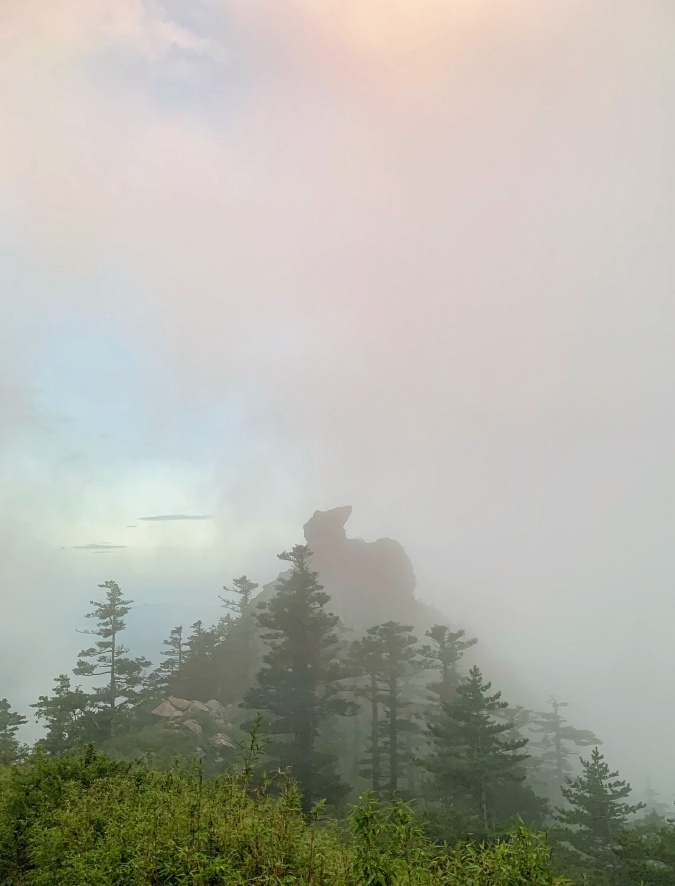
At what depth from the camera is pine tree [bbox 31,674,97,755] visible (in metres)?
35.1

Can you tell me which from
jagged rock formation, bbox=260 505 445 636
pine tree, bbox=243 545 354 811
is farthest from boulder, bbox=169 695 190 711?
jagged rock formation, bbox=260 505 445 636

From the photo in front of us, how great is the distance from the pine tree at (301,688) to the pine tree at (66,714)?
14587 mm

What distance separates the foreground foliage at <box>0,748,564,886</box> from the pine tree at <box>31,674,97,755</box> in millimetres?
35285

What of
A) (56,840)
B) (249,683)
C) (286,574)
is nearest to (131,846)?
(56,840)

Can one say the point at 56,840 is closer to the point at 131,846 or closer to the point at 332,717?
the point at 131,846

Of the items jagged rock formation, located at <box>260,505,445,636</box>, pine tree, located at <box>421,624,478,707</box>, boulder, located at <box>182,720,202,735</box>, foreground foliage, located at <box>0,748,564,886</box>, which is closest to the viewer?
foreground foliage, located at <box>0,748,564,886</box>

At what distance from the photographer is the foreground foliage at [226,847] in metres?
4.48

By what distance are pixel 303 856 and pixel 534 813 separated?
34.6 metres

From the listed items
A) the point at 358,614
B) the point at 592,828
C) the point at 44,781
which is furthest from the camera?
the point at 358,614

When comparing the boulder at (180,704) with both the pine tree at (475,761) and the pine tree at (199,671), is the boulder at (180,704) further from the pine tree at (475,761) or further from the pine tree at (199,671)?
the pine tree at (475,761)

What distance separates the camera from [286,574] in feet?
301

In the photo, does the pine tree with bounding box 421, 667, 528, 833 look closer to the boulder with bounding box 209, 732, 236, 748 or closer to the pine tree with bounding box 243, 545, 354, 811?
the pine tree with bounding box 243, 545, 354, 811

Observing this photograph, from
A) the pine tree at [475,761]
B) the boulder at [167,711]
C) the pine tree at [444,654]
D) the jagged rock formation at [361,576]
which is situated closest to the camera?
the pine tree at [475,761]

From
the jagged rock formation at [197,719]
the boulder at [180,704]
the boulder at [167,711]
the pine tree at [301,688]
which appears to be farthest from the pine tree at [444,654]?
the boulder at [167,711]
